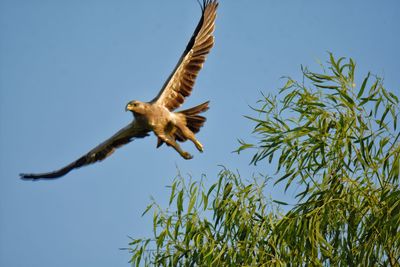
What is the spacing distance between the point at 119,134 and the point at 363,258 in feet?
15.2

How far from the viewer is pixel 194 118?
10078mm

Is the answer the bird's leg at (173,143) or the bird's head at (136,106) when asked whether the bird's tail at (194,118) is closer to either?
the bird's leg at (173,143)

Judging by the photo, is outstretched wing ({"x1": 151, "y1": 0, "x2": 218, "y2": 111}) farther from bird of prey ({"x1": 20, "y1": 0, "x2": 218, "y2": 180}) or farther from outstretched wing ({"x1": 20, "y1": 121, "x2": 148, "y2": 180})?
outstretched wing ({"x1": 20, "y1": 121, "x2": 148, "y2": 180})

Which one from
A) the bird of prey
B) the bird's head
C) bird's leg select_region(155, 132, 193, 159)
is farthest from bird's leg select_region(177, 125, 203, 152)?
the bird's head

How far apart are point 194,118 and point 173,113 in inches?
10.7

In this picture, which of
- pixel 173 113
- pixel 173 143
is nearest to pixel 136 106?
pixel 173 113

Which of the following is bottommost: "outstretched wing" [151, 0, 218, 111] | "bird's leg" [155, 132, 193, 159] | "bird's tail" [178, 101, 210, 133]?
"bird's leg" [155, 132, 193, 159]

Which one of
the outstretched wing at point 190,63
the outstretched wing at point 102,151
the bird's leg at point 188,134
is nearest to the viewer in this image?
the bird's leg at point 188,134

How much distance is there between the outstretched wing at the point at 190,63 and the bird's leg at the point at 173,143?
380 mm

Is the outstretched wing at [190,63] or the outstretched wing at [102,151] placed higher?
the outstretched wing at [190,63]

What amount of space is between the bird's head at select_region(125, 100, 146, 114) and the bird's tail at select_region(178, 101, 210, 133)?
1.59 feet

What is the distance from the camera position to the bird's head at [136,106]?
32.6ft

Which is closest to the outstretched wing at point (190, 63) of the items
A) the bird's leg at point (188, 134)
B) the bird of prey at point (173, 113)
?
the bird of prey at point (173, 113)

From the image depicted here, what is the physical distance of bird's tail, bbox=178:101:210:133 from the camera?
1007 centimetres
